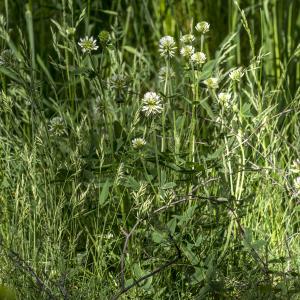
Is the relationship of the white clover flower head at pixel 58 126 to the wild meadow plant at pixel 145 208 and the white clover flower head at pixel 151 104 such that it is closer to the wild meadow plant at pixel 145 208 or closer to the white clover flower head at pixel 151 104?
the wild meadow plant at pixel 145 208

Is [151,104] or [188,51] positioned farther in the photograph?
[188,51]

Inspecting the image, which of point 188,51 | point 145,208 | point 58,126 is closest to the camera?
point 145,208

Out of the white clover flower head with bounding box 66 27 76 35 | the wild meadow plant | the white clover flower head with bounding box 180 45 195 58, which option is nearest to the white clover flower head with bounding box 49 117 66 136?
the wild meadow plant

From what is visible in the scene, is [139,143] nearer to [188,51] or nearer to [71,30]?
[188,51]

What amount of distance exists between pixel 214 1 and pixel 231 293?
7.60 feet

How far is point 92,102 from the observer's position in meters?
3.60

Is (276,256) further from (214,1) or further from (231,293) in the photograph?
(214,1)

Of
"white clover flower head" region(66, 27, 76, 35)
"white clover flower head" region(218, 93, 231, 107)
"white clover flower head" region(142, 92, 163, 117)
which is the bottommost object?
"white clover flower head" region(218, 93, 231, 107)

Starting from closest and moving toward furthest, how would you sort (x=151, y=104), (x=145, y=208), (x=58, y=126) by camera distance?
(x=145, y=208) → (x=151, y=104) → (x=58, y=126)

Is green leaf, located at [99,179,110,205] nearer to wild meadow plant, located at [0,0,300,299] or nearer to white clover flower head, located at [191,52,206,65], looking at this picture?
wild meadow plant, located at [0,0,300,299]

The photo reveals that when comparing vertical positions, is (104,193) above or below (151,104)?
below

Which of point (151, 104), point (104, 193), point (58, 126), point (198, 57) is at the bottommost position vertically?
point (104, 193)

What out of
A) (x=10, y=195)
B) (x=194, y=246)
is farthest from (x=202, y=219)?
(x=10, y=195)

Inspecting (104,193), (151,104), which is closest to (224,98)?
(151,104)
